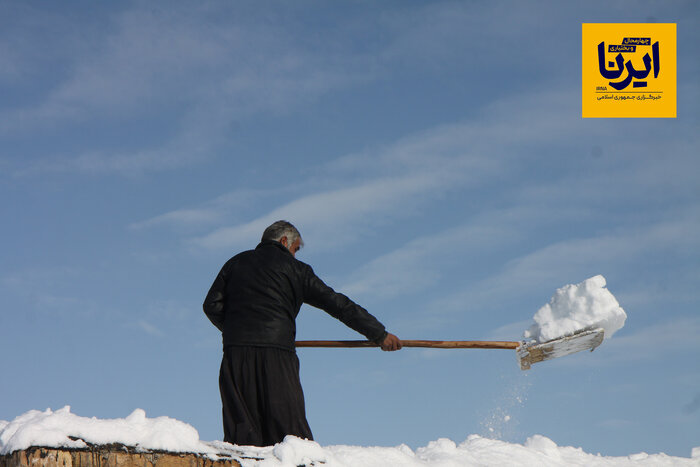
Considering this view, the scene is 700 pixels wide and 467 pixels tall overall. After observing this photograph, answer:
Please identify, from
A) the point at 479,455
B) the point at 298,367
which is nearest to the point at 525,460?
the point at 479,455

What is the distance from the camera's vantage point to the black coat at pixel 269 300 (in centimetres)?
562

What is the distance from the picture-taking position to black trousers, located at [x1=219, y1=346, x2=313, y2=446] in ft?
17.9

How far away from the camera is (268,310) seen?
18.5ft

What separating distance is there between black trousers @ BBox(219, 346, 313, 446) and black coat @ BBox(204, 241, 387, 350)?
11 centimetres

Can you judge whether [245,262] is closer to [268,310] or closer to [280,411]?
[268,310]

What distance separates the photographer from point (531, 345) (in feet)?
22.2

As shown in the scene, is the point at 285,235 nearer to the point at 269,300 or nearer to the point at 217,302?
the point at 269,300

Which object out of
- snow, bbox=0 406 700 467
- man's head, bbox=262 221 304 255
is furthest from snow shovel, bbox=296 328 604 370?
→ man's head, bbox=262 221 304 255

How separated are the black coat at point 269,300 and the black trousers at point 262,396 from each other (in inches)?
4.4

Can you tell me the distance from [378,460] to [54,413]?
6.80 feet

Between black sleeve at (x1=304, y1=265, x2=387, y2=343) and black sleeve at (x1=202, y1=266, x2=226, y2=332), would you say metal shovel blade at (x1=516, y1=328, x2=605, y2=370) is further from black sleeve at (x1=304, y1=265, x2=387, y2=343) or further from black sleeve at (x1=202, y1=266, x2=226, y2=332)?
black sleeve at (x1=202, y1=266, x2=226, y2=332)

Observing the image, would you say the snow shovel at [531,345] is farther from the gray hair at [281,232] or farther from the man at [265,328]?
the gray hair at [281,232]

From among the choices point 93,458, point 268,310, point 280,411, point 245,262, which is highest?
point 245,262

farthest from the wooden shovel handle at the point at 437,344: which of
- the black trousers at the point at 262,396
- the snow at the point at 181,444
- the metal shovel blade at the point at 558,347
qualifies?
the black trousers at the point at 262,396
